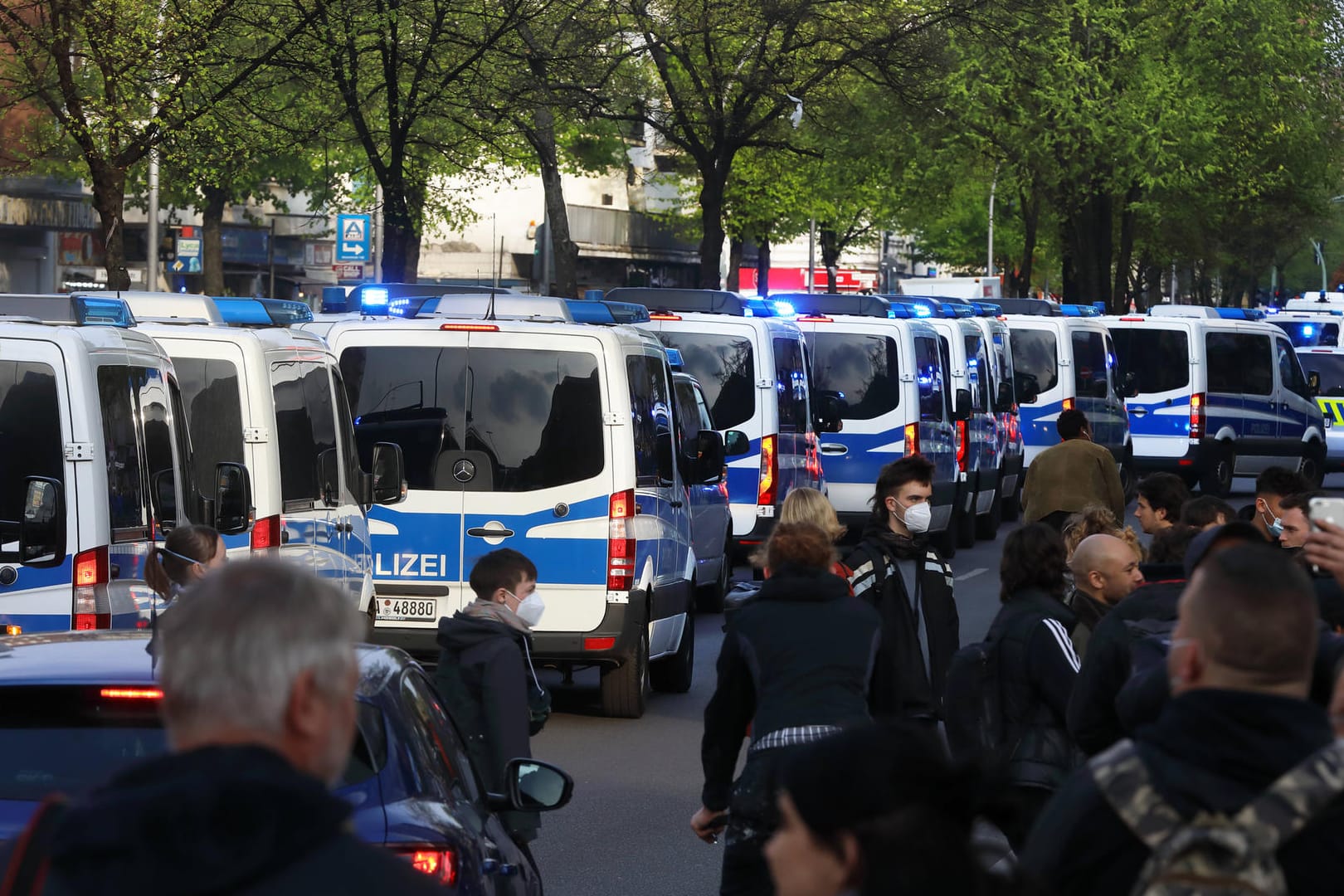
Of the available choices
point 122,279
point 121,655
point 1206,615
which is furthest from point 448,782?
point 122,279

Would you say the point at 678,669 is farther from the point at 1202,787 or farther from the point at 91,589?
the point at 1202,787

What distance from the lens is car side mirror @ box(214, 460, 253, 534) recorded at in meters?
9.08

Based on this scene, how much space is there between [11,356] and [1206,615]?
559cm

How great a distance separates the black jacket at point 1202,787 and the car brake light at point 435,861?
157 centimetres

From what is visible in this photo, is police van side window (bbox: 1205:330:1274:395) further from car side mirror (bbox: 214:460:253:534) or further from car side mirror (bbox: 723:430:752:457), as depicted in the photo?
car side mirror (bbox: 214:460:253:534)

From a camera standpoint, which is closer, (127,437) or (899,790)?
(899,790)

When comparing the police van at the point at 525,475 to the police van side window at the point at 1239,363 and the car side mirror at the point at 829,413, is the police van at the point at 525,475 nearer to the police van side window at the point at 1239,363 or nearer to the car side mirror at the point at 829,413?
the car side mirror at the point at 829,413

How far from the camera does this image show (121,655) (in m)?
4.30

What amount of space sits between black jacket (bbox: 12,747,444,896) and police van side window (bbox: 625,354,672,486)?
8366mm

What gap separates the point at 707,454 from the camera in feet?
44.0

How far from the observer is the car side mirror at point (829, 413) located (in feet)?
63.1

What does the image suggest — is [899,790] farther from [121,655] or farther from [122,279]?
[122,279]

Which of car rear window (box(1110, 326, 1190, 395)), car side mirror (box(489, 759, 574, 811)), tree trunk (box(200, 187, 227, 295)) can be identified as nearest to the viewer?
car side mirror (box(489, 759, 574, 811))

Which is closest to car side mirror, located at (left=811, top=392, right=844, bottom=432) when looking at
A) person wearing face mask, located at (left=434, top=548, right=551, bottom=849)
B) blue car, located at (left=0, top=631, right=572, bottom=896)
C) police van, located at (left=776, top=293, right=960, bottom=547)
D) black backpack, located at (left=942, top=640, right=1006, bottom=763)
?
police van, located at (left=776, top=293, right=960, bottom=547)
